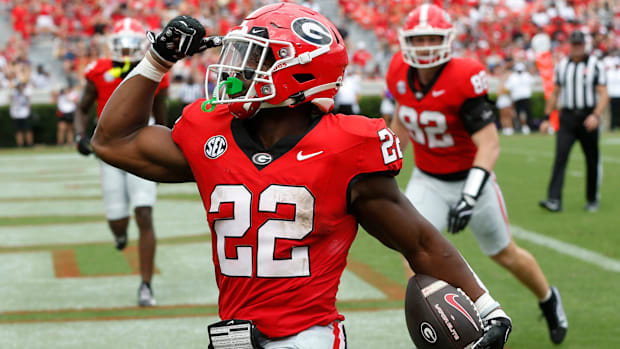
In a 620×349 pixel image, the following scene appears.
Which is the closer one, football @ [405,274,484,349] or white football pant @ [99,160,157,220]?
football @ [405,274,484,349]

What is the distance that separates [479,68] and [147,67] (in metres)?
2.48

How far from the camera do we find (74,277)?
667cm

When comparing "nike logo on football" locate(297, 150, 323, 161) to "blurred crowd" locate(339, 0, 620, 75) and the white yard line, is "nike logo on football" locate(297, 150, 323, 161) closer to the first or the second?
the white yard line

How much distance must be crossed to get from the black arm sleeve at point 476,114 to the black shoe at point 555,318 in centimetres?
101

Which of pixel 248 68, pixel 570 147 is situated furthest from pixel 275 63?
pixel 570 147

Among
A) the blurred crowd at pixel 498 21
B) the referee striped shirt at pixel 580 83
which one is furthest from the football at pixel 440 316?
the blurred crowd at pixel 498 21

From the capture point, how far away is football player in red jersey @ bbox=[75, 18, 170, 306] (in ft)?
19.4

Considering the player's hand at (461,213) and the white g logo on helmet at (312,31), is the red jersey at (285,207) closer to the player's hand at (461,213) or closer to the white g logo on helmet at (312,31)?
the white g logo on helmet at (312,31)

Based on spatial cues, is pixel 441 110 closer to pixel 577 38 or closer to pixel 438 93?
pixel 438 93

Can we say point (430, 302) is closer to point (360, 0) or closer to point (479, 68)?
point (479, 68)

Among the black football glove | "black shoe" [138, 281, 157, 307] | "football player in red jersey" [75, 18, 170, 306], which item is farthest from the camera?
"football player in red jersey" [75, 18, 170, 306]

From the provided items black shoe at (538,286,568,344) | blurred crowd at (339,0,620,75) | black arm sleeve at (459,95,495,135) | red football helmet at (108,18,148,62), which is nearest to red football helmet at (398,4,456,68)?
black arm sleeve at (459,95,495,135)

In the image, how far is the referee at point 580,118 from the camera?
31.1ft

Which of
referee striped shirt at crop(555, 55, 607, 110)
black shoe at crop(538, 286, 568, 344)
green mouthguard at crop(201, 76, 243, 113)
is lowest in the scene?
referee striped shirt at crop(555, 55, 607, 110)
